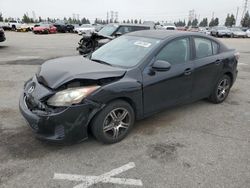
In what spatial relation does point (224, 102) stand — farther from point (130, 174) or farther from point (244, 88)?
point (130, 174)

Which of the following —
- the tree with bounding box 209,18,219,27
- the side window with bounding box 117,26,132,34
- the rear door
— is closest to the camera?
the rear door

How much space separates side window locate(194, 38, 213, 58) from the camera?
14.9 ft

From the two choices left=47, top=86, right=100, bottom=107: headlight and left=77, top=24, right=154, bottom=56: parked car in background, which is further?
left=77, top=24, right=154, bottom=56: parked car in background

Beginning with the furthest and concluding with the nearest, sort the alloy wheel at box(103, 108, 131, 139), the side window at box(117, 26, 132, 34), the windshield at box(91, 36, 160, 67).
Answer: the side window at box(117, 26, 132, 34)
the windshield at box(91, 36, 160, 67)
the alloy wheel at box(103, 108, 131, 139)

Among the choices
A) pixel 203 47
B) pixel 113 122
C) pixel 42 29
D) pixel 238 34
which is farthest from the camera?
pixel 238 34

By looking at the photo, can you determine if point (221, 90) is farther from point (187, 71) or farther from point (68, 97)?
point (68, 97)

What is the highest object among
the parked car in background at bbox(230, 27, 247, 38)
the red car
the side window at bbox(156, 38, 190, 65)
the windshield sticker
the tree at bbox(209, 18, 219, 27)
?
the windshield sticker

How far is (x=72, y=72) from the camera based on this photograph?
11.1ft

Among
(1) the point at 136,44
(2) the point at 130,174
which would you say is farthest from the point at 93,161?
(1) the point at 136,44

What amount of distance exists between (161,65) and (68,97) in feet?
4.73

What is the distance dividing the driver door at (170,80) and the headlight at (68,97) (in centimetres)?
98

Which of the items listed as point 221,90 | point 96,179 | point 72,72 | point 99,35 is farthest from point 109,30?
point 96,179

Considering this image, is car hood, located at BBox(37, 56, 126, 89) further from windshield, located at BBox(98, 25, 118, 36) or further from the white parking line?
windshield, located at BBox(98, 25, 118, 36)

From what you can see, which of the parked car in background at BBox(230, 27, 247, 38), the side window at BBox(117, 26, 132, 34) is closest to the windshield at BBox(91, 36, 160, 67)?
the side window at BBox(117, 26, 132, 34)
